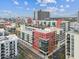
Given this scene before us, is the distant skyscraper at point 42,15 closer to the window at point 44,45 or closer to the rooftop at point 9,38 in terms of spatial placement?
the window at point 44,45

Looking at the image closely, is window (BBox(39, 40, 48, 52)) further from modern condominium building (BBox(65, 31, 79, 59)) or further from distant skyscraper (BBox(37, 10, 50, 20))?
distant skyscraper (BBox(37, 10, 50, 20))

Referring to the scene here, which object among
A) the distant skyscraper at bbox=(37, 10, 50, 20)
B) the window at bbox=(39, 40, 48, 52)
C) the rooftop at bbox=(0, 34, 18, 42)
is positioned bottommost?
the window at bbox=(39, 40, 48, 52)

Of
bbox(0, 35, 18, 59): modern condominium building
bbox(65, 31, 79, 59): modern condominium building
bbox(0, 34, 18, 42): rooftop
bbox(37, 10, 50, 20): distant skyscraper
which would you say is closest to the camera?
bbox(65, 31, 79, 59): modern condominium building

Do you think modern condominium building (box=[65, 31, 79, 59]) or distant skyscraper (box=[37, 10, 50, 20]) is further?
distant skyscraper (box=[37, 10, 50, 20])

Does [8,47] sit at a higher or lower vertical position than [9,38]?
lower

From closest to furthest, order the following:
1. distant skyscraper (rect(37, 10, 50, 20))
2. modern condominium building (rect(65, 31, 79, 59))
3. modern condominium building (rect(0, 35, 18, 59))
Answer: modern condominium building (rect(65, 31, 79, 59)), modern condominium building (rect(0, 35, 18, 59)), distant skyscraper (rect(37, 10, 50, 20))

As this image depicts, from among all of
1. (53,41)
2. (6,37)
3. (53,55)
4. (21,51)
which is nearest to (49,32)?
(53,41)

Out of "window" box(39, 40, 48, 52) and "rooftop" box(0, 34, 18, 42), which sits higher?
"rooftop" box(0, 34, 18, 42)

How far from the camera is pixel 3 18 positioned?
4078 mm

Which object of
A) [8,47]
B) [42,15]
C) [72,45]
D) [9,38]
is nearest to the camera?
[72,45]

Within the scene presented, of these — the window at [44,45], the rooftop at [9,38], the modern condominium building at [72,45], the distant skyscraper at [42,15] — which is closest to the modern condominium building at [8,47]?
the rooftop at [9,38]

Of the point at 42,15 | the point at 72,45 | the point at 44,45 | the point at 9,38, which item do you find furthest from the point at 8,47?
the point at 72,45

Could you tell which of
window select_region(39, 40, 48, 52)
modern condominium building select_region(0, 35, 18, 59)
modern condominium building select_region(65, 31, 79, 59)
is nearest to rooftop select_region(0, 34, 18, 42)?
modern condominium building select_region(0, 35, 18, 59)

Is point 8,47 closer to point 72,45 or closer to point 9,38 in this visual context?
point 9,38
